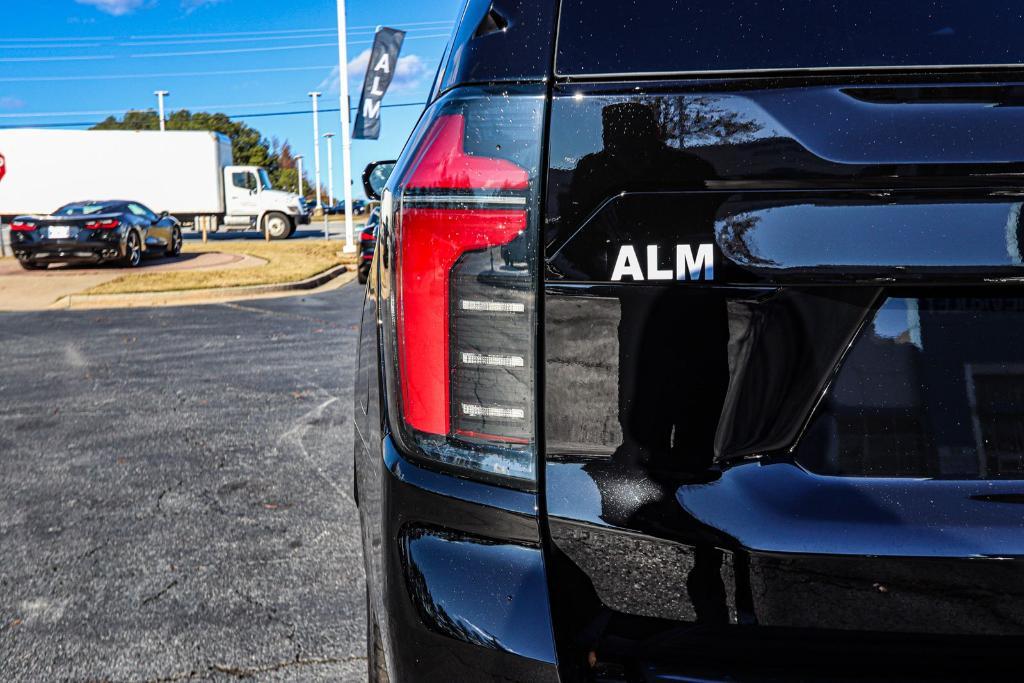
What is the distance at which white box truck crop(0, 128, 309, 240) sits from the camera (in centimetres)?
3306

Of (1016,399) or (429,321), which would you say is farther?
(429,321)

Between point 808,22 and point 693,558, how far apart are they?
0.79 metres

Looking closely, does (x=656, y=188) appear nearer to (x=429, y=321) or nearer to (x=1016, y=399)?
(x=429, y=321)

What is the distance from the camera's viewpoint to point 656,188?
1.29 metres

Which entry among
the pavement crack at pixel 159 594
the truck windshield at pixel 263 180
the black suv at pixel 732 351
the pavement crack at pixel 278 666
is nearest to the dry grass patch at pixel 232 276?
the pavement crack at pixel 159 594

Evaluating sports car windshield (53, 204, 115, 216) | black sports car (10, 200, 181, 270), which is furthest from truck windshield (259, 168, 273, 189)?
black sports car (10, 200, 181, 270)

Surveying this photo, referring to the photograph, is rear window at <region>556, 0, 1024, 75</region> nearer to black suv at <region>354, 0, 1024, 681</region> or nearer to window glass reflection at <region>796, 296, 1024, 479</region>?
black suv at <region>354, 0, 1024, 681</region>

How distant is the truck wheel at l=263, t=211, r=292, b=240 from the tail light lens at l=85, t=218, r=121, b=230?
14272mm

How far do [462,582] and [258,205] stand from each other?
33.7m

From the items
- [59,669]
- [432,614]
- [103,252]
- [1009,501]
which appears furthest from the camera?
[103,252]

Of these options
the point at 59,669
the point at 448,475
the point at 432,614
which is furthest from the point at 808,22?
the point at 59,669

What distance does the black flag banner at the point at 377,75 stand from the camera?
66.3 ft

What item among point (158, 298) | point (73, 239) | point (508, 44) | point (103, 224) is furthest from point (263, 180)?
point (508, 44)

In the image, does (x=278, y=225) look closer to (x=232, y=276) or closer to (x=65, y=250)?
(x=65, y=250)
